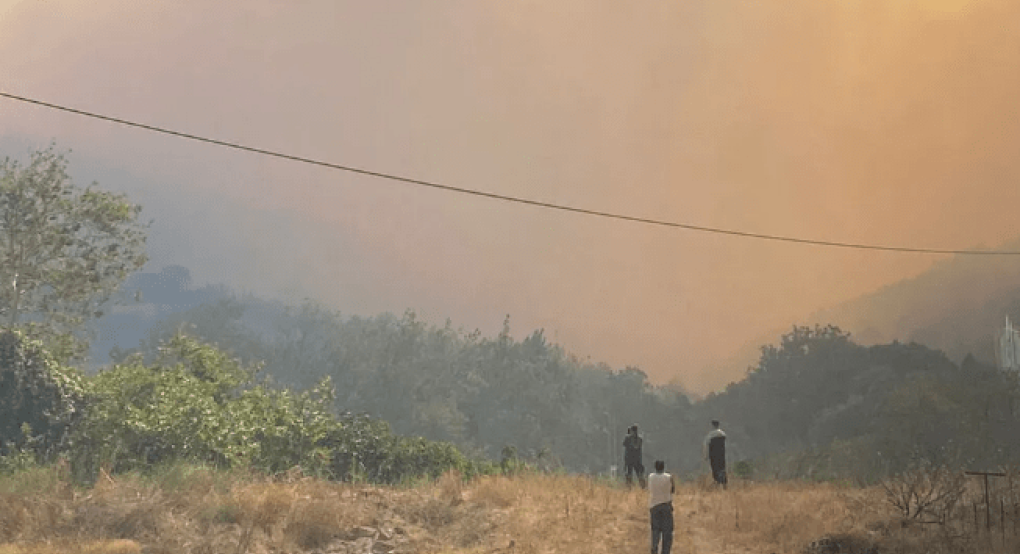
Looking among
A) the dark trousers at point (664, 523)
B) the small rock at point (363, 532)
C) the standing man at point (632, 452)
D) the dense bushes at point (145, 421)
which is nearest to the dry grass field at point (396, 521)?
the small rock at point (363, 532)

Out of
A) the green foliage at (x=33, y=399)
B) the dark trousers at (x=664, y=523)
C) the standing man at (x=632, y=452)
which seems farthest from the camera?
the green foliage at (x=33, y=399)

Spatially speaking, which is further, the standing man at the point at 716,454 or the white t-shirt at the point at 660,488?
the standing man at the point at 716,454

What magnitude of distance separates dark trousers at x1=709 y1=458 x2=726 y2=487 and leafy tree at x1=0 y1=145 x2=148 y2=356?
30.4m

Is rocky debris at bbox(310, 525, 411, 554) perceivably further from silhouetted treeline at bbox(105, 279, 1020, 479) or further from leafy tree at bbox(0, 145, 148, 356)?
leafy tree at bbox(0, 145, 148, 356)

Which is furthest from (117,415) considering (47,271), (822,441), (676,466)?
(676,466)

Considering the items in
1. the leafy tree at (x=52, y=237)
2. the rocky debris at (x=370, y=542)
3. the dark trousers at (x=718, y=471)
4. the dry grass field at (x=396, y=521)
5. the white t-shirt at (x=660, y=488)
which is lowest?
the rocky debris at (x=370, y=542)

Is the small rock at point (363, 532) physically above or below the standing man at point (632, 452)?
below

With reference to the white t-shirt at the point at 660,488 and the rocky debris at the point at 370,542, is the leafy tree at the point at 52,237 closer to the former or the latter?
the rocky debris at the point at 370,542

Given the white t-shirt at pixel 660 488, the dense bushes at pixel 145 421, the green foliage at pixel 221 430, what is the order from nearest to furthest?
the white t-shirt at pixel 660 488, the dense bushes at pixel 145 421, the green foliage at pixel 221 430

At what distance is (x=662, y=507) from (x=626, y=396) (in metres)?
86.8

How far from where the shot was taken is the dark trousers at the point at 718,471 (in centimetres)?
2103

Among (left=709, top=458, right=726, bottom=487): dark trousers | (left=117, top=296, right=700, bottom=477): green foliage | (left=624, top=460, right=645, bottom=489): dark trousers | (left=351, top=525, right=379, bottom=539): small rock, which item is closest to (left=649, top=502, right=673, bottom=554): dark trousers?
(left=351, top=525, right=379, bottom=539): small rock

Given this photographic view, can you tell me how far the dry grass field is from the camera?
14711 millimetres

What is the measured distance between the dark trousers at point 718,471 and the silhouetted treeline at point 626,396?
8.97 meters
